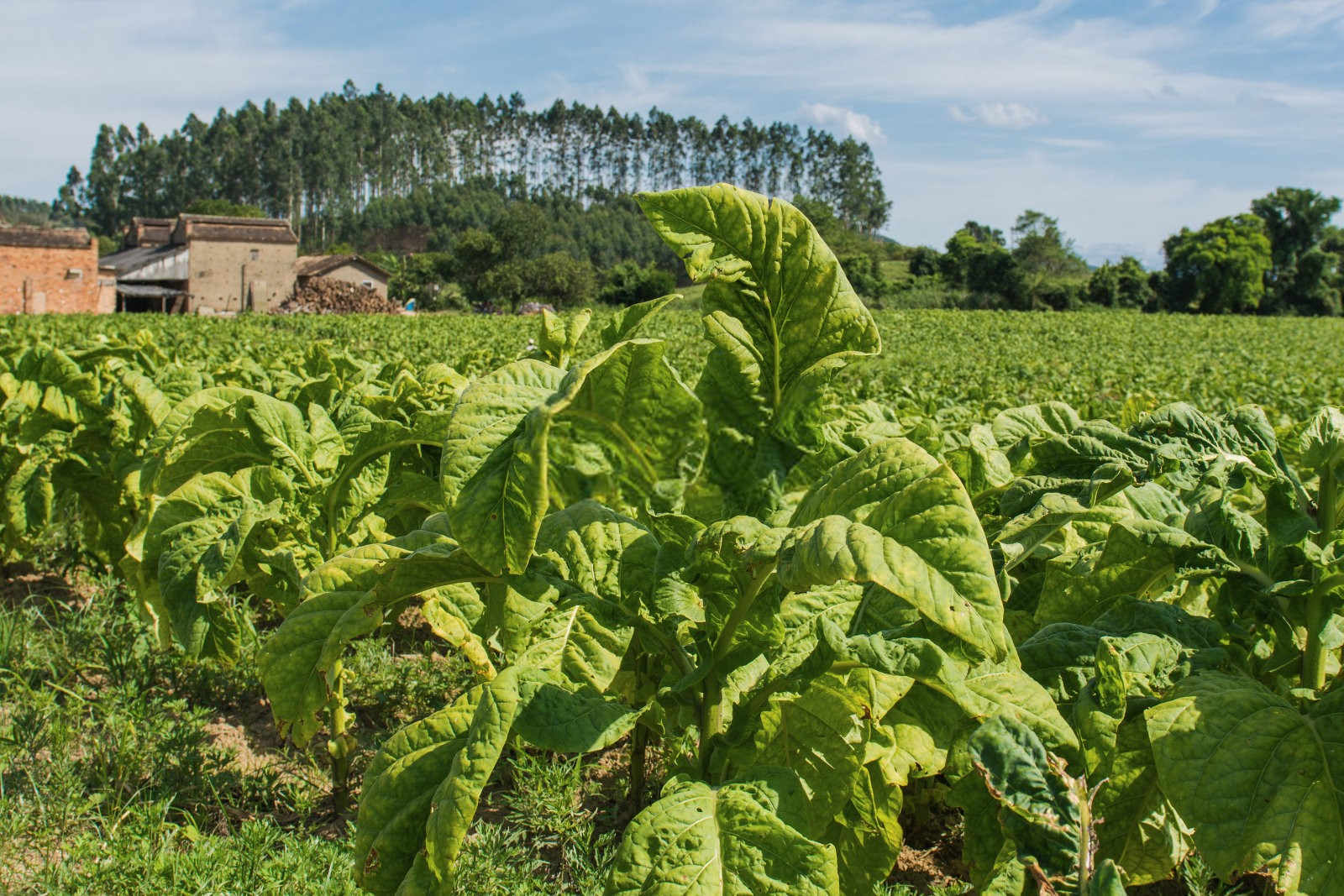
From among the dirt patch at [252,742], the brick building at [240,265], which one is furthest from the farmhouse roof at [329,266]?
the dirt patch at [252,742]

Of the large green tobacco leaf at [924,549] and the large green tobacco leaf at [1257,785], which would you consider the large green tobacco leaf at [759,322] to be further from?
the large green tobacco leaf at [1257,785]

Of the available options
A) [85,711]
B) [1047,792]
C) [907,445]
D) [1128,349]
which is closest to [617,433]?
[907,445]

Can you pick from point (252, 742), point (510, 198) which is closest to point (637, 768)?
point (252, 742)

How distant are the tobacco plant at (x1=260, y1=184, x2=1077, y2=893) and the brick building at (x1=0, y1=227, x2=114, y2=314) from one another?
4518 centimetres

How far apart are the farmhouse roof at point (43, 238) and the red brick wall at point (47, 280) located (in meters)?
0.17

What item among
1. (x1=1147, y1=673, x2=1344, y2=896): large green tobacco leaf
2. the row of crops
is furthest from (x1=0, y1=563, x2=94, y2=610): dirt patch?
(x1=1147, y1=673, x2=1344, y2=896): large green tobacco leaf

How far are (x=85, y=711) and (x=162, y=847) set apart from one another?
1.41m

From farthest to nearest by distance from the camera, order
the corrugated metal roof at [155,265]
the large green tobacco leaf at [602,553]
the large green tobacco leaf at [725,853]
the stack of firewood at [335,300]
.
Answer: the corrugated metal roof at [155,265], the stack of firewood at [335,300], the large green tobacco leaf at [602,553], the large green tobacco leaf at [725,853]

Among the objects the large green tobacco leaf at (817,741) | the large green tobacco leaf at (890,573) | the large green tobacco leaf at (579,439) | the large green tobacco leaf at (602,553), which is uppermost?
the large green tobacco leaf at (579,439)

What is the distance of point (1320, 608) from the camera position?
156 centimetres

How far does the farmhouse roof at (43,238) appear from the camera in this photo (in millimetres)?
38531

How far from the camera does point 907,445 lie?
52.1 inches

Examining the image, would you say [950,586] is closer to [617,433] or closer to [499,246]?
[617,433]

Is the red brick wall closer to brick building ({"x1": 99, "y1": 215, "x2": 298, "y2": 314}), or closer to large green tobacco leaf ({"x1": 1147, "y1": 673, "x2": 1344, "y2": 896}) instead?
brick building ({"x1": 99, "y1": 215, "x2": 298, "y2": 314})
